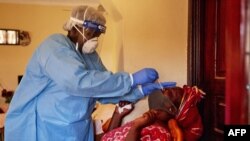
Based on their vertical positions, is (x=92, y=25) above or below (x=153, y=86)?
above

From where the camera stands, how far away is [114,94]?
1.46 metres

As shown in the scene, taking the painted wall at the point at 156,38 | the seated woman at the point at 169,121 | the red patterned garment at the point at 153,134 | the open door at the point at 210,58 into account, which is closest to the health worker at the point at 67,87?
the seated woman at the point at 169,121

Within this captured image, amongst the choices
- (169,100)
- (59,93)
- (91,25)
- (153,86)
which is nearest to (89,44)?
(91,25)

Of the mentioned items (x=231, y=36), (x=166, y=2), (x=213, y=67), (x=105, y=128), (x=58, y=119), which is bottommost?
(x=105, y=128)

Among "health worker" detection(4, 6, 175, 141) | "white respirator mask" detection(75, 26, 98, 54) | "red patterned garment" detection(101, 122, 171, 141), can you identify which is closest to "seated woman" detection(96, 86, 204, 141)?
"red patterned garment" detection(101, 122, 171, 141)

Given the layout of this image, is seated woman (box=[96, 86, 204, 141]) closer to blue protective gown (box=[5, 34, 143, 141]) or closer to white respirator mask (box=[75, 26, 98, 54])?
blue protective gown (box=[5, 34, 143, 141])

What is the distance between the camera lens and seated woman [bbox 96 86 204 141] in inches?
57.4

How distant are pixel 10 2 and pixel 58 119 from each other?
3.75m

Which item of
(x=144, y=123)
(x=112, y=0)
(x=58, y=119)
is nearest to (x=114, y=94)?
(x=144, y=123)

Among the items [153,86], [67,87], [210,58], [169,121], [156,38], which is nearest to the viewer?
[67,87]

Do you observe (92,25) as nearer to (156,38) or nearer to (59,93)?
Result: (59,93)

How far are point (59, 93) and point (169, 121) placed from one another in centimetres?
58

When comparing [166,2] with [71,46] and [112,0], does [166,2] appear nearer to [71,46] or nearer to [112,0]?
[112,0]

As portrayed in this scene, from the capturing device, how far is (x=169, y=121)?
4.95 feet
